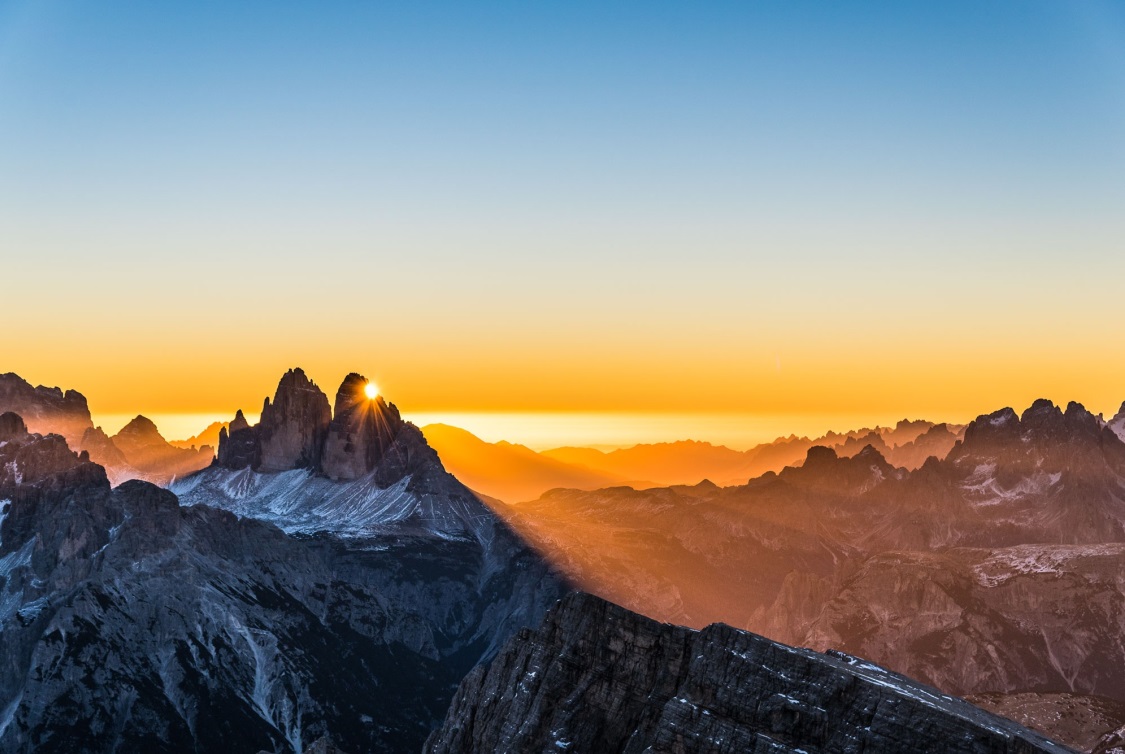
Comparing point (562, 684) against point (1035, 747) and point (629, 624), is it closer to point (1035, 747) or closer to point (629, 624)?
point (629, 624)

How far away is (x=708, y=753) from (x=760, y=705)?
26.3 feet

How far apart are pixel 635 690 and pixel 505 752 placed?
19958mm

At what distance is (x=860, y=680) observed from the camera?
171m

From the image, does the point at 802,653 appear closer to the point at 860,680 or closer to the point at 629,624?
the point at 860,680

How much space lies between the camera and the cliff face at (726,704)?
546 ft

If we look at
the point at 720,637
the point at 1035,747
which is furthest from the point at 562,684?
the point at 1035,747

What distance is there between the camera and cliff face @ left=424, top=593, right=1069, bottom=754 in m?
166

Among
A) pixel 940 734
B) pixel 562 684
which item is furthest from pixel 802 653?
pixel 562 684

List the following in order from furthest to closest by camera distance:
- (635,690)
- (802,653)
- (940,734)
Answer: (635,690), (802,653), (940,734)

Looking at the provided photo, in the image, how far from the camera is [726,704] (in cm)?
17400

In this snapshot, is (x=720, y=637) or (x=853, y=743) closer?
(x=853, y=743)

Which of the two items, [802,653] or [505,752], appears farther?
[505,752]

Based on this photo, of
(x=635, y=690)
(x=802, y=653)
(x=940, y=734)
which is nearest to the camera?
(x=940, y=734)

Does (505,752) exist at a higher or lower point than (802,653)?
lower
